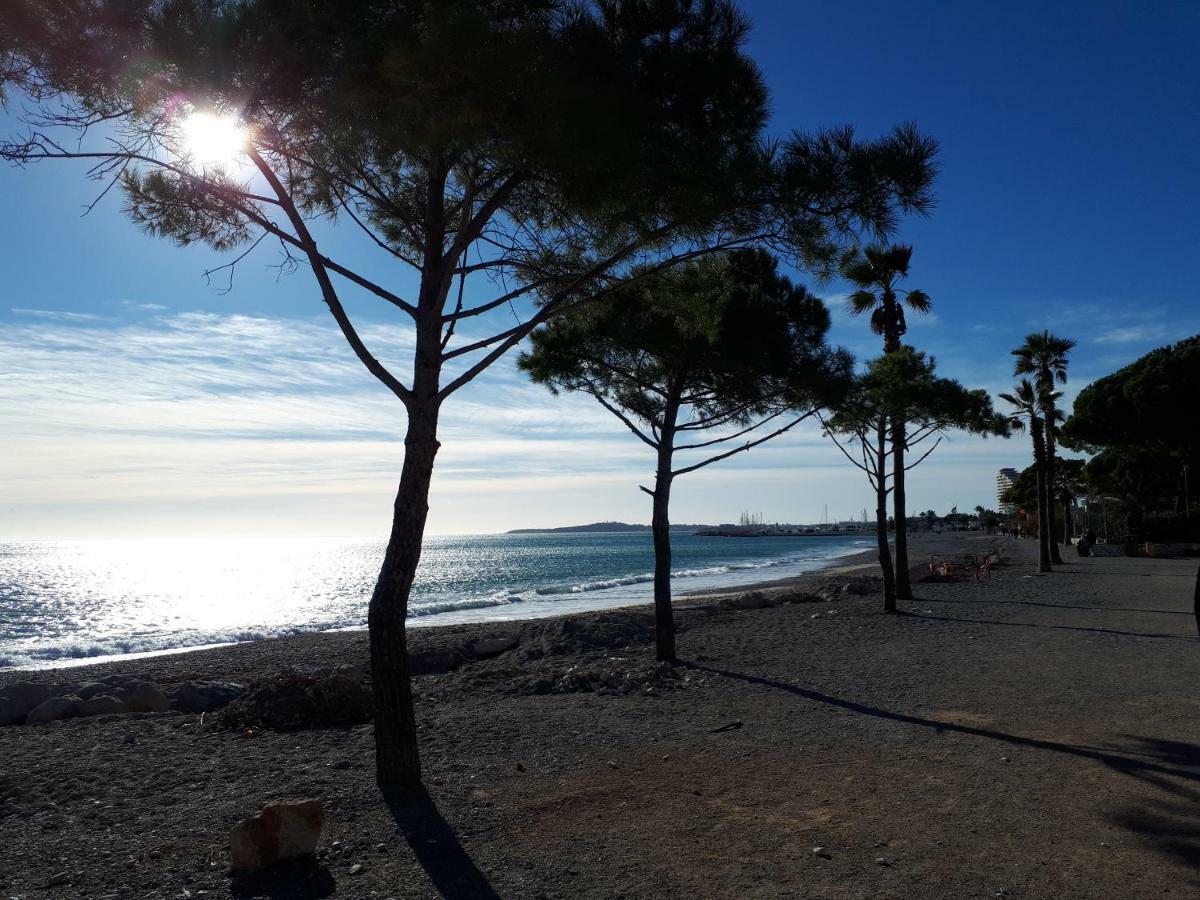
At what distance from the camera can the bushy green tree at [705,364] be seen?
9.95 m

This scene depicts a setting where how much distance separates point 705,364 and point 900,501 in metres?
8.38

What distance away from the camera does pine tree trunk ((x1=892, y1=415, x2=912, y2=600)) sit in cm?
1634

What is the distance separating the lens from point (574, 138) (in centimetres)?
512

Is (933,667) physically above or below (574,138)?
below

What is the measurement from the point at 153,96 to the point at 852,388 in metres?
9.12

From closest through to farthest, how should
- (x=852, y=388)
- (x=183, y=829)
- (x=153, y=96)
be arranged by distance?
(x=183, y=829) < (x=153, y=96) < (x=852, y=388)

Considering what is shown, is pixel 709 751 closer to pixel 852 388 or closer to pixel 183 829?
pixel 183 829

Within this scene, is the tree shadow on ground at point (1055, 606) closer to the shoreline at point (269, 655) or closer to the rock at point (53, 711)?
the shoreline at point (269, 655)

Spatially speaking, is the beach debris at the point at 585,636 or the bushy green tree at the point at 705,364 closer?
the bushy green tree at the point at 705,364

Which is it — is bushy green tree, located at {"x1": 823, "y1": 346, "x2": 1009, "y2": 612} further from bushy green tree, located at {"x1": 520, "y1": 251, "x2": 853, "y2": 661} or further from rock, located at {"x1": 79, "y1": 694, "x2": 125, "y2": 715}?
rock, located at {"x1": 79, "y1": 694, "x2": 125, "y2": 715}

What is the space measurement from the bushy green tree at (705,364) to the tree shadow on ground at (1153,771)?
Result: 13.2 feet

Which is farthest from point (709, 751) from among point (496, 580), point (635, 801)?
point (496, 580)

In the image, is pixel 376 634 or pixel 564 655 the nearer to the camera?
pixel 376 634

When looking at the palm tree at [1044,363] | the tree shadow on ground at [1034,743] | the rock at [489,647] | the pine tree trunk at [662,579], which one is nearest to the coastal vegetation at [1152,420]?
the palm tree at [1044,363]
